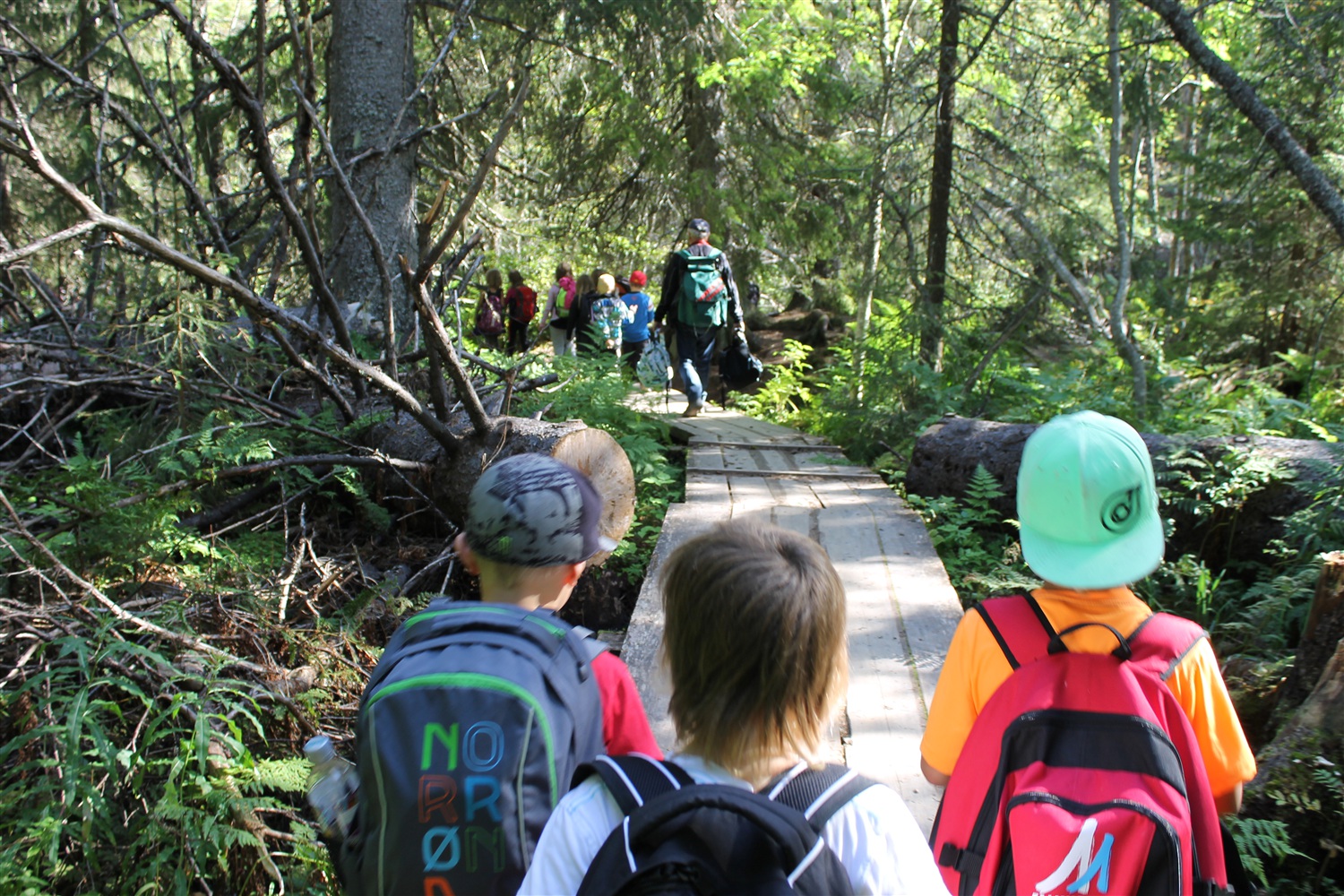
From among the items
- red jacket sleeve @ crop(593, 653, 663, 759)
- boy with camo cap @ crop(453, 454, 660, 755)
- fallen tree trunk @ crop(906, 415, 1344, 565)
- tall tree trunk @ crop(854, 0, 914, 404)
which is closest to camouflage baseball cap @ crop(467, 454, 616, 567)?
boy with camo cap @ crop(453, 454, 660, 755)

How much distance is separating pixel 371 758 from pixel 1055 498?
1458 mm

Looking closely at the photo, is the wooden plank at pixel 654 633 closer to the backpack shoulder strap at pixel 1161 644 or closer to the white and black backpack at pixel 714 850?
the white and black backpack at pixel 714 850

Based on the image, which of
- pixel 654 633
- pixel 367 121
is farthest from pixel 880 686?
pixel 367 121

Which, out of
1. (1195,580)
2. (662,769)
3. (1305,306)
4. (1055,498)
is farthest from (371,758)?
(1305,306)

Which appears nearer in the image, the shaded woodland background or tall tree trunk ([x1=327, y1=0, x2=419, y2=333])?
the shaded woodland background

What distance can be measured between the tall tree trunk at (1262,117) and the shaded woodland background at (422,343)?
4cm

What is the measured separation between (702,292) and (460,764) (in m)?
8.72

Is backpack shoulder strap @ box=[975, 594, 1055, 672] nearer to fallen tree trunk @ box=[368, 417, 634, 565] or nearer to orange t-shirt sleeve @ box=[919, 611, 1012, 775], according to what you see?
orange t-shirt sleeve @ box=[919, 611, 1012, 775]

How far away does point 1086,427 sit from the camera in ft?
6.13

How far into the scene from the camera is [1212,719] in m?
1.84

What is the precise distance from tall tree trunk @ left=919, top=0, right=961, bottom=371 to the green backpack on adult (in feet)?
7.63

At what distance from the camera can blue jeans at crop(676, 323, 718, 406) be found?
10.3 m

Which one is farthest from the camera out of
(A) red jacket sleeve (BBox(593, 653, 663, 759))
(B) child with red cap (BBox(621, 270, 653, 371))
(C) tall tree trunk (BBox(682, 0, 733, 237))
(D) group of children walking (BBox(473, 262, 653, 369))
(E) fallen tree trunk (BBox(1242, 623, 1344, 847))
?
(C) tall tree trunk (BBox(682, 0, 733, 237))

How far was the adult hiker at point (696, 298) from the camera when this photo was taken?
996cm
